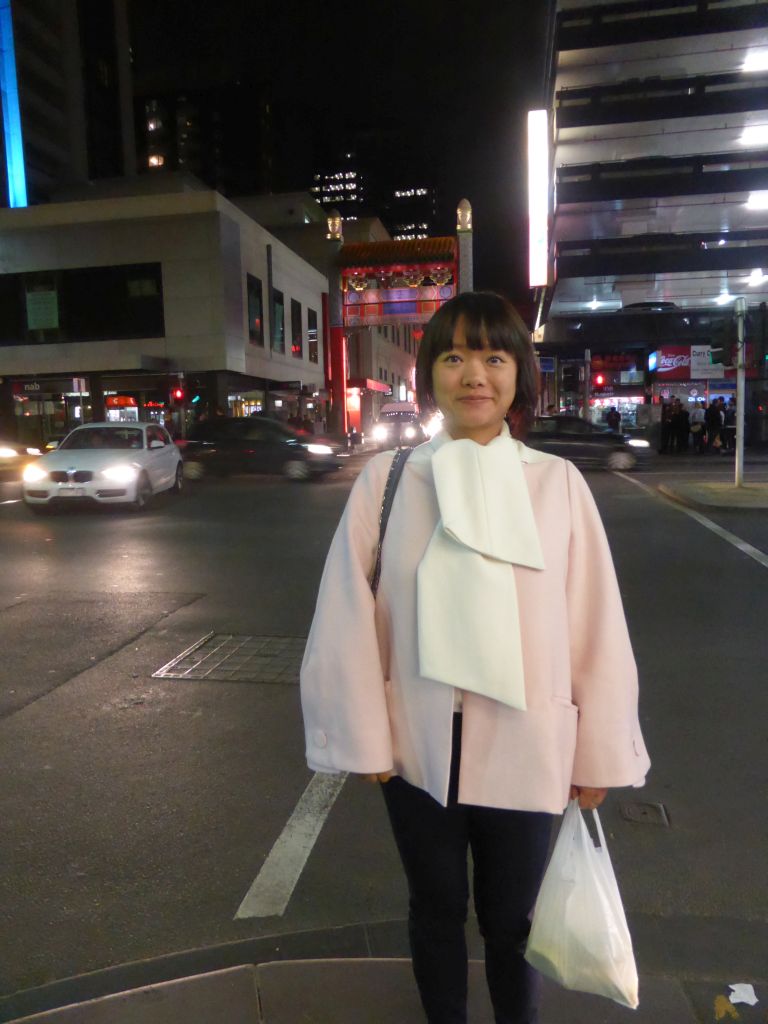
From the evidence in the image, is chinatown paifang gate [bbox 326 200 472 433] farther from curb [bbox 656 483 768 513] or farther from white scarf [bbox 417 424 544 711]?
white scarf [bbox 417 424 544 711]

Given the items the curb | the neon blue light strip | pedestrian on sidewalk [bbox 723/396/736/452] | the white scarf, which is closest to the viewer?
the white scarf

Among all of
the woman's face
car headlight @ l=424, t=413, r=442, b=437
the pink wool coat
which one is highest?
the woman's face

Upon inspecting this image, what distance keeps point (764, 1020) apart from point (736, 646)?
3.98 m

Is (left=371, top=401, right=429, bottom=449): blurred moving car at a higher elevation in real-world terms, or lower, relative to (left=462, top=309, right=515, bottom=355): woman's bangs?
lower

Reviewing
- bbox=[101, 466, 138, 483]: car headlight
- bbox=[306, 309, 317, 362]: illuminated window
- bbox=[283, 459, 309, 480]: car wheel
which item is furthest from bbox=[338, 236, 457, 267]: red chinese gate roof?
bbox=[101, 466, 138, 483]: car headlight

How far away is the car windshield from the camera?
14734 millimetres

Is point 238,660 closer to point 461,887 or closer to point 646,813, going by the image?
point 646,813

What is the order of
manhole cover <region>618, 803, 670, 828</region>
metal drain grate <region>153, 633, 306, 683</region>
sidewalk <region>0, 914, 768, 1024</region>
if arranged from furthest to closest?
metal drain grate <region>153, 633, 306, 683</region>, manhole cover <region>618, 803, 670, 828</region>, sidewalk <region>0, 914, 768, 1024</region>

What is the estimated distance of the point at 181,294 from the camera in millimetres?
32781

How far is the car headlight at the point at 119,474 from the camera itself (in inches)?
522

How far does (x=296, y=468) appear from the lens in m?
19.3

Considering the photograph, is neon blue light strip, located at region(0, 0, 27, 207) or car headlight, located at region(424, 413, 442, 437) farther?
neon blue light strip, located at region(0, 0, 27, 207)

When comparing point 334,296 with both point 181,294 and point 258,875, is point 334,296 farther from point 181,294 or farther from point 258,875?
point 258,875

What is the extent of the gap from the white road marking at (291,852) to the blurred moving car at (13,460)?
63.7ft
